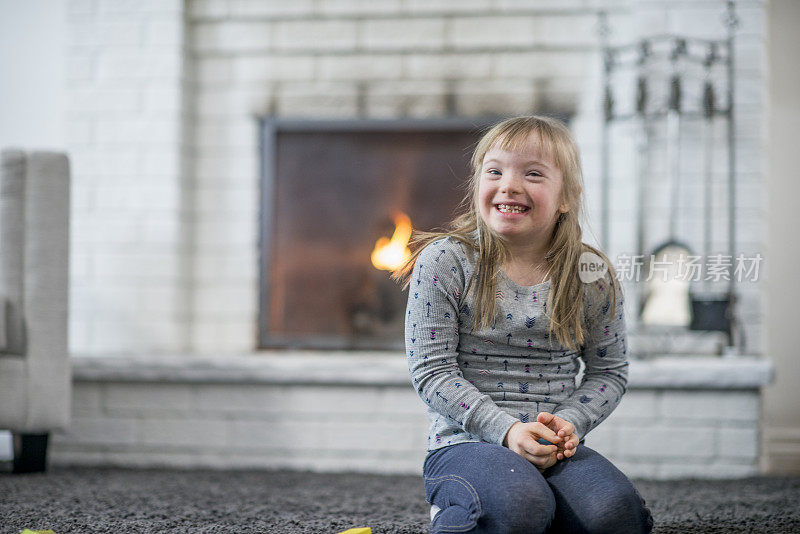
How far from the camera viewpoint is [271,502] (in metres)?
1.47

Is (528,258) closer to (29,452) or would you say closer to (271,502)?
(271,502)

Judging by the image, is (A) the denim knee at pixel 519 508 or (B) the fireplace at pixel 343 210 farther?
(B) the fireplace at pixel 343 210

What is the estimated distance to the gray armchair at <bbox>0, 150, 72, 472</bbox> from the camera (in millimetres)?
1647

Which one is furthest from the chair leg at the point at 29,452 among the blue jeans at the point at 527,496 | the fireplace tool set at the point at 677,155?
the fireplace tool set at the point at 677,155

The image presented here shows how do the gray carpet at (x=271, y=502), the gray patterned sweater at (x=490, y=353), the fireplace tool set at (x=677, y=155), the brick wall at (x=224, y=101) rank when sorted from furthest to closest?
1. the brick wall at (x=224, y=101)
2. the fireplace tool set at (x=677, y=155)
3. the gray carpet at (x=271, y=502)
4. the gray patterned sweater at (x=490, y=353)

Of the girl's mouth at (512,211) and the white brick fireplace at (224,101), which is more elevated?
the white brick fireplace at (224,101)

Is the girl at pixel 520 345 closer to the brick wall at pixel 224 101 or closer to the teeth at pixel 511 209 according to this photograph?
the teeth at pixel 511 209

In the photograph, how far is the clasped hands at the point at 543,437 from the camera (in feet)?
3.17

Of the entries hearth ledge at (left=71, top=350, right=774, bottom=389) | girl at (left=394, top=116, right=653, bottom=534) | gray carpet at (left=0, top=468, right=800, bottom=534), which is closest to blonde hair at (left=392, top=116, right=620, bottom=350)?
girl at (left=394, top=116, right=653, bottom=534)

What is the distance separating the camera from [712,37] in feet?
6.77

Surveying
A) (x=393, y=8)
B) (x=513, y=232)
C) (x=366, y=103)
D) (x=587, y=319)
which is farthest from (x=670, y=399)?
(x=393, y=8)

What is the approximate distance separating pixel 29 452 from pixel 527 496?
1.27 m

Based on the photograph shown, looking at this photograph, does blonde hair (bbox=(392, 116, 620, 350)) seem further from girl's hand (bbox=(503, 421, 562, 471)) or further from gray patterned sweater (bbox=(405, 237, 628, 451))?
girl's hand (bbox=(503, 421, 562, 471))

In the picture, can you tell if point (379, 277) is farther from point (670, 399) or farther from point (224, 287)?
point (670, 399)
